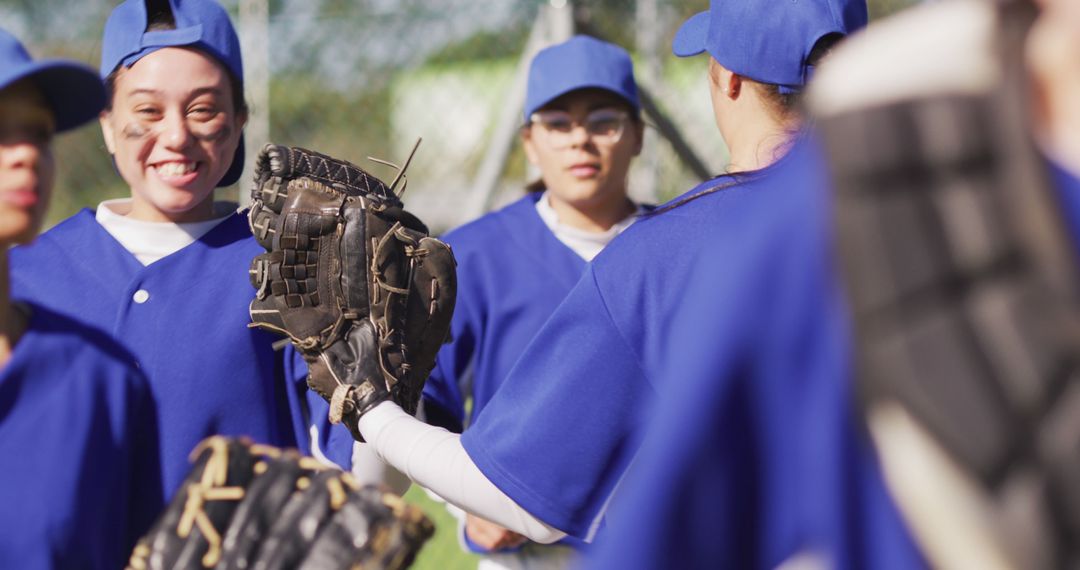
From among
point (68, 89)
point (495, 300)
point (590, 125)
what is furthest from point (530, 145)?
point (68, 89)

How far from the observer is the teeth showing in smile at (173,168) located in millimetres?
2330

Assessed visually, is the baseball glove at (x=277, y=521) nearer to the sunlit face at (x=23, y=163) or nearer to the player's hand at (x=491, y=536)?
the sunlit face at (x=23, y=163)

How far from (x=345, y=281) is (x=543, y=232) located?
1614 millimetres

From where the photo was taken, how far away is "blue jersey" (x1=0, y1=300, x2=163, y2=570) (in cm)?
167

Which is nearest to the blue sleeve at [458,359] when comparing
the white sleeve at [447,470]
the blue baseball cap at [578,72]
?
the blue baseball cap at [578,72]

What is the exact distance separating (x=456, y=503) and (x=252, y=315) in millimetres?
533

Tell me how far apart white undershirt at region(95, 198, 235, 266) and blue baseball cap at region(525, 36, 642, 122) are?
5.83 feet

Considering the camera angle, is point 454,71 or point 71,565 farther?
point 454,71

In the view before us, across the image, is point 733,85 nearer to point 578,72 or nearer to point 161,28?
point 161,28

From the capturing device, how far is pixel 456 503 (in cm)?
193

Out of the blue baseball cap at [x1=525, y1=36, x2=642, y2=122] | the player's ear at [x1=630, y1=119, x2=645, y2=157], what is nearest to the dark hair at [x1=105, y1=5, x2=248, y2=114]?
the blue baseball cap at [x1=525, y1=36, x2=642, y2=122]

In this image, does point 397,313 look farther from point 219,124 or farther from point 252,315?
point 219,124

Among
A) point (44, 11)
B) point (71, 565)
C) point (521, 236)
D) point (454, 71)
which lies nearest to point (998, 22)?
point (71, 565)

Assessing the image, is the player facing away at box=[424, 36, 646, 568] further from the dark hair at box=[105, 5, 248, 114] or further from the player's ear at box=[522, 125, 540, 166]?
the dark hair at box=[105, 5, 248, 114]
